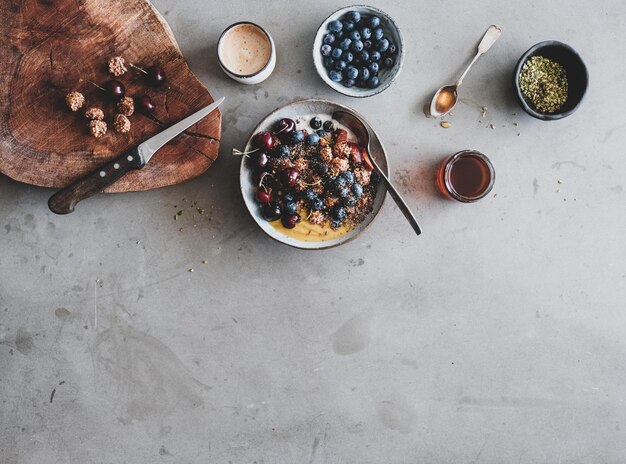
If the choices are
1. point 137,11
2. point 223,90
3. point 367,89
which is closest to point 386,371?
point 367,89

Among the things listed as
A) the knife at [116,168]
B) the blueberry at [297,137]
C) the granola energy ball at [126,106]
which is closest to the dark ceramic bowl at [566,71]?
the blueberry at [297,137]

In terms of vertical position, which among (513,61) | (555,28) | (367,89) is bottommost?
(367,89)

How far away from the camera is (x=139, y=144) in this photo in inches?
64.7

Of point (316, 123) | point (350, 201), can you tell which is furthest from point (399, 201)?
point (316, 123)

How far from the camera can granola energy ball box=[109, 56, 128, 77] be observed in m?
1.66

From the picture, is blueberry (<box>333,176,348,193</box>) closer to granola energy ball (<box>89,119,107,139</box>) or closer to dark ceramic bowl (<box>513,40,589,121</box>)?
dark ceramic bowl (<box>513,40,589,121</box>)

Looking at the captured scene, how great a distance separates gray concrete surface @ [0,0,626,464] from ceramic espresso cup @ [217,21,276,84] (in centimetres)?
8

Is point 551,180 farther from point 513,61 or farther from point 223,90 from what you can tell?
point 223,90

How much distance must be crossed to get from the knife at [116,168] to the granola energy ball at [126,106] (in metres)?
0.13

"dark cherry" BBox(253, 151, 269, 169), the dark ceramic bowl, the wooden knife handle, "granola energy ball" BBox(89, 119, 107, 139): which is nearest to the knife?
the wooden knife handle

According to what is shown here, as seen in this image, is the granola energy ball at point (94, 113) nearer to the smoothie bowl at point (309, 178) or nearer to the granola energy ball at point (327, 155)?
the smoothie bowl at point (309, 178)

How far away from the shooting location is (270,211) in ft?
5.42

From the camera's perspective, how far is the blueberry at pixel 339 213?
1.66 meters

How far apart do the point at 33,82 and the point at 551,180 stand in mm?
1823
